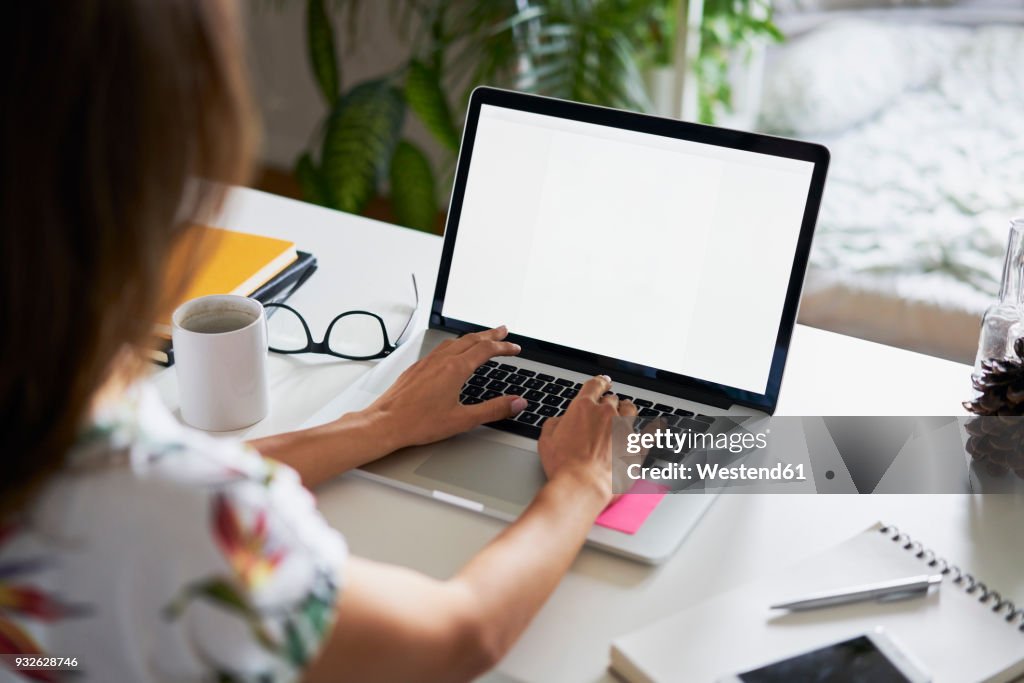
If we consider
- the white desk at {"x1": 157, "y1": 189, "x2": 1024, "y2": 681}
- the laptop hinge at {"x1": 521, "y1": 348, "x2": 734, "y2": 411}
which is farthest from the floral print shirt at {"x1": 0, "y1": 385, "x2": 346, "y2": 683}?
the laptop hinge at {"x1": 521, "y1": 348, "x2": 734, "y2": 411}

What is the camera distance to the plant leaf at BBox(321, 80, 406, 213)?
2.06 metres

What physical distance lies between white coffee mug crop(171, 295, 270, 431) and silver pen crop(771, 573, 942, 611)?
20.2 inches

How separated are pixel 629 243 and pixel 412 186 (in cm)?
116

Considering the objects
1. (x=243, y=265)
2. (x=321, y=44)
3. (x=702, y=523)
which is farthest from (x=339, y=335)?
(x=321, y=44)

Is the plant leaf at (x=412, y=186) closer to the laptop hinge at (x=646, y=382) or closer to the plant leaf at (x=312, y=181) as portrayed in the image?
the plant leaf at (x=312, y=181)

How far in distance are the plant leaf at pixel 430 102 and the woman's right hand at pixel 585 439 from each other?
1163mm

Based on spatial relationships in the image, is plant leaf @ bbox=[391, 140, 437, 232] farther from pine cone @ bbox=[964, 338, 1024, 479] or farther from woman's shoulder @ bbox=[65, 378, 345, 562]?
woman's shoulder @ bbox=[65, 378, 345, 562]

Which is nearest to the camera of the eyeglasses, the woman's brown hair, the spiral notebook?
the woman's brown hair

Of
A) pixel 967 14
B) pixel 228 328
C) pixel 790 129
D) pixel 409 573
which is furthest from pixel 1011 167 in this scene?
pixel 409 573

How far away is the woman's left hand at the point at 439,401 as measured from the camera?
2.99 ft

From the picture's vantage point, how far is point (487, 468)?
89 centimetres

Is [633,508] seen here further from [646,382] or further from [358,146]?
[358,146]

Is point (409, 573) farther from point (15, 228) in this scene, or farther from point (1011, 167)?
point (1011, 167)

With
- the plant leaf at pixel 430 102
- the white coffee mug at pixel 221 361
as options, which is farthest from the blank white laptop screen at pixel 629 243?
the plant leaf at pixel 430 102
